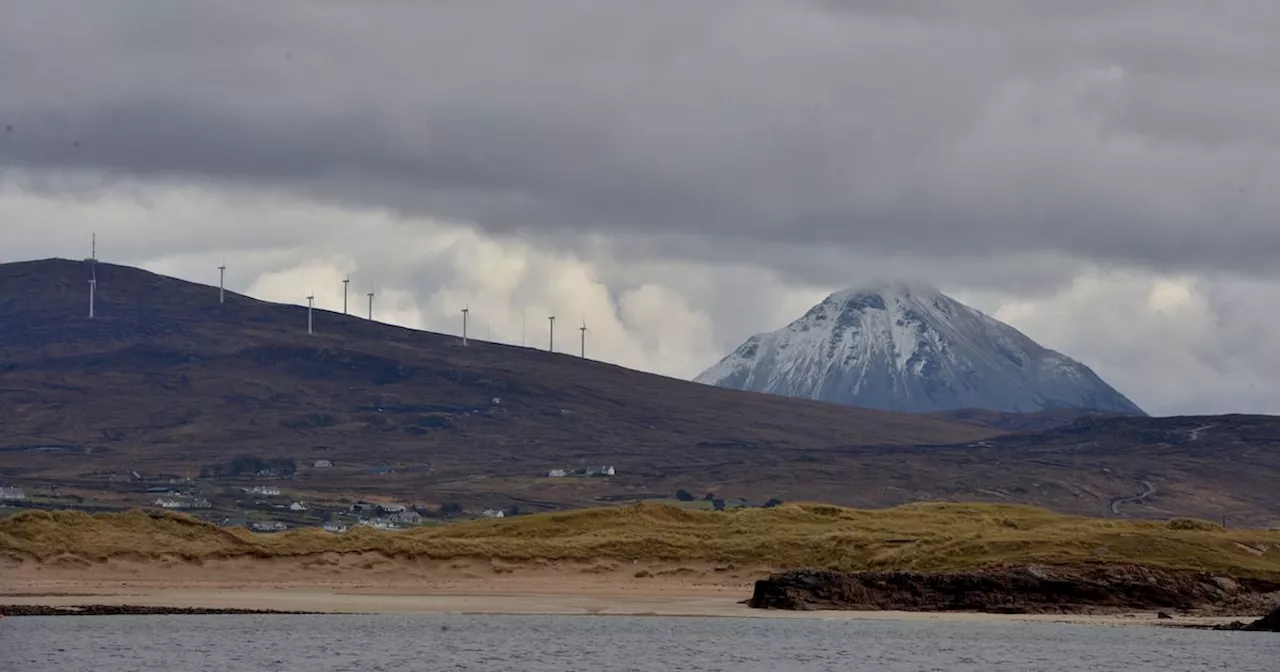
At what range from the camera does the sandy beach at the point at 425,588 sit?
9412 centimetres

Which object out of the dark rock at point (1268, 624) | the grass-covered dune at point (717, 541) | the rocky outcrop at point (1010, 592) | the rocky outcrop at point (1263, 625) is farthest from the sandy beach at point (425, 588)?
the dark rock at point (1268, 624)

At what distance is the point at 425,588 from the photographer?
Answer: 105 metres

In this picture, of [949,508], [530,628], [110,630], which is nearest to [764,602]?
[530,628]

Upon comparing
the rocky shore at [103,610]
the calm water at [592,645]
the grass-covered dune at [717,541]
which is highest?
the grass-covered dune at [717,541]

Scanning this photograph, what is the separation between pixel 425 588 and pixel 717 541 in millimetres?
17610

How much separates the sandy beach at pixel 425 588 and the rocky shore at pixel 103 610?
1.48 metres

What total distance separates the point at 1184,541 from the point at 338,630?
45670 millimetres

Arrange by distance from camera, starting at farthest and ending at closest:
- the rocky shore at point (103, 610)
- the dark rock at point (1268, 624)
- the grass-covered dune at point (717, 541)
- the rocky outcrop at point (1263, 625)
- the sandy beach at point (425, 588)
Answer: the grass-covered dune at point (717, 541) < the sandy beach at point (425, 588) < the rocky shore at point (103, 610) < the rocky outcrop at point (1263, 625) < the dark rock at point (1268, 624)

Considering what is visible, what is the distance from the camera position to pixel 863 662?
74812 mm

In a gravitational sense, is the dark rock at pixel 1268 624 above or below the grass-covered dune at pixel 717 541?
below

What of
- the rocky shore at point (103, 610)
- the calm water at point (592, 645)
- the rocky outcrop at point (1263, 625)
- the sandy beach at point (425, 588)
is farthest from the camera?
the sandy beach at point (425, 588)

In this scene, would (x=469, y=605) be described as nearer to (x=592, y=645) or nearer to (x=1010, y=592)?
(x=592, y=645)

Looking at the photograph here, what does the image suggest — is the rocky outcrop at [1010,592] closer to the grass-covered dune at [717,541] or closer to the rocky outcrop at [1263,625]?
the grass-covered dune at [717,541]

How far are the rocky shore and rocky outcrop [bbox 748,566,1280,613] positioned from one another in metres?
24.9
